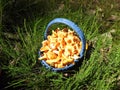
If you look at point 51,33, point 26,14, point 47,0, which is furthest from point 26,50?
point 47,0

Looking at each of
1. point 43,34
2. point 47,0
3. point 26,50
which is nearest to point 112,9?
point 47,0

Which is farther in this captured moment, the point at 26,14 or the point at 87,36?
the point at 26,14

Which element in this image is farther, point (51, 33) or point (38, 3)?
point (38, 3)

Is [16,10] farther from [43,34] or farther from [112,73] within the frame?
[112,73]

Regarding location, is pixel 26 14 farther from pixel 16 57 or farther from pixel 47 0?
pixel 16 57

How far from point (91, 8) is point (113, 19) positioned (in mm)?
145

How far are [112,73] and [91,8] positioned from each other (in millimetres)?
586

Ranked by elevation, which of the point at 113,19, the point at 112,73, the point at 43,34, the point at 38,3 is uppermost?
the point at 38,3

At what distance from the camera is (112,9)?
210 cm

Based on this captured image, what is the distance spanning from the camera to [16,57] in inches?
66.9

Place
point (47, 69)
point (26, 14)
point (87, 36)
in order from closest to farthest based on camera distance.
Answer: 1. point (47, 69)
2. point (87, 36)
3. point (26, 14)

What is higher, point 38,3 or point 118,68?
point 38,3

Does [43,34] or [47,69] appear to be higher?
[43,34]

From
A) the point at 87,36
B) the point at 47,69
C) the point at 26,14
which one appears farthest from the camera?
the point at 26,14
